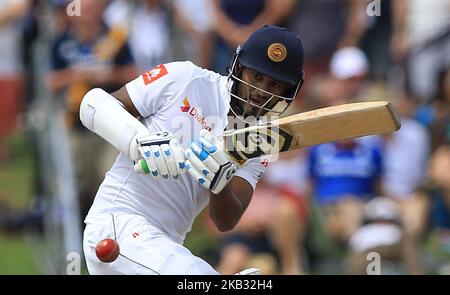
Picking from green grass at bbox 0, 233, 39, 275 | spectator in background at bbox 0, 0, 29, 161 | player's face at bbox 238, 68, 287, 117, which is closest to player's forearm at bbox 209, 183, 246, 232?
player's face at bbox 238, 68, 287, 117

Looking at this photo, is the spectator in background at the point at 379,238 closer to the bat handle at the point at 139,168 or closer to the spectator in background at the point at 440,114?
the spectator in background at the point at 440,114

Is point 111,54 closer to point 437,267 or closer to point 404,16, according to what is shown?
point 404,16

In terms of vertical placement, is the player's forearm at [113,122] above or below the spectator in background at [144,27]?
above

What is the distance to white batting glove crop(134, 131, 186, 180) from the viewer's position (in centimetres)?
518

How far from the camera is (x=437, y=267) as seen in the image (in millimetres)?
9477

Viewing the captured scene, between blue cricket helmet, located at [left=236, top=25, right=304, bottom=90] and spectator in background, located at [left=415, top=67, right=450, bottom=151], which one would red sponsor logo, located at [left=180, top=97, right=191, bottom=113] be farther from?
spectator in background, located at [left=415, top=67, right=450, bottom=151]

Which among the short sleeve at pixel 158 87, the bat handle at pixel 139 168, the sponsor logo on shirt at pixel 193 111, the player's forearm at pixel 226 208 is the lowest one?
the player's forearm at pixel 226 208

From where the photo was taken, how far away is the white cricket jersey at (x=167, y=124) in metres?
5.63

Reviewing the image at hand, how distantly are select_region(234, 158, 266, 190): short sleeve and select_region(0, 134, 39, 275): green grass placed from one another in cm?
440

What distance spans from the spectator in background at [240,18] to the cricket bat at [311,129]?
513cm

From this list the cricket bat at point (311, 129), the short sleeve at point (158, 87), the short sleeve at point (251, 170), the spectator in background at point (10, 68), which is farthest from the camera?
the spectator in background at point (10, 68)

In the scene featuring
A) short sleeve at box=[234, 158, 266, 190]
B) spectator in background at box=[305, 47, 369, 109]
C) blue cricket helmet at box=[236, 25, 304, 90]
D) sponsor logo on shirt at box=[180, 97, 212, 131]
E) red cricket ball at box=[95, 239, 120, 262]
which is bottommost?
spectator in background at box=[305, 47, 369, 109]

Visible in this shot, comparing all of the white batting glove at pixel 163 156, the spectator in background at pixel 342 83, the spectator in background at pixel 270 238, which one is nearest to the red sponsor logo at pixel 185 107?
the white batting glove at pixel 163 156

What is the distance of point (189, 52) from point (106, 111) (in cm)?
519
